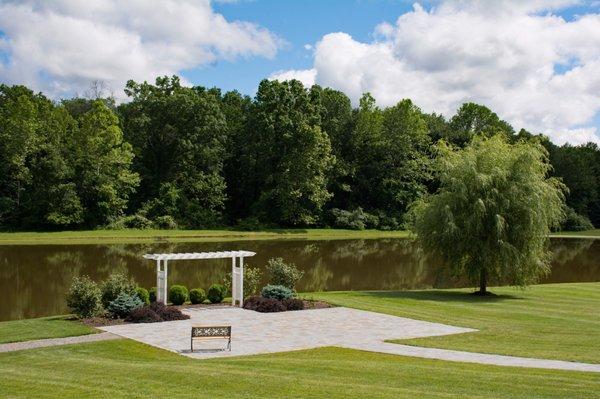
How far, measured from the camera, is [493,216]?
29312 millimetres

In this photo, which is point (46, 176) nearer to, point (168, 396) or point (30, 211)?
point (30, 211)

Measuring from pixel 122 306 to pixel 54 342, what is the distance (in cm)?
403

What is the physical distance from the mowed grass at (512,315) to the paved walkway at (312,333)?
2.91 ft

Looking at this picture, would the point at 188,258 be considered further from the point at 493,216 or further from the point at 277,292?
the point at 493,216

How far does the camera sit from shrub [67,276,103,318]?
A: 2130 cm

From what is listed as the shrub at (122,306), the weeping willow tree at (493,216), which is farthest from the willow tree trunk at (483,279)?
the shrub at (122,306)

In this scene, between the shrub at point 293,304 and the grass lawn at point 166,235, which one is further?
the grass lawn at point 166,235

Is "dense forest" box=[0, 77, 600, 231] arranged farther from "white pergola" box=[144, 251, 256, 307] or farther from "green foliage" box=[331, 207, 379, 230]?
"white pergola" box=[144, 251, 256, 307]

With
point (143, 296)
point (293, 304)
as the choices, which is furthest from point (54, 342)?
point (293, 304)

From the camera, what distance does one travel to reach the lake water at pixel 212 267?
1157 inches

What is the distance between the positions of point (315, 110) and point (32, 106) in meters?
29.4

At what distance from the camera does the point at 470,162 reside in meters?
30.0

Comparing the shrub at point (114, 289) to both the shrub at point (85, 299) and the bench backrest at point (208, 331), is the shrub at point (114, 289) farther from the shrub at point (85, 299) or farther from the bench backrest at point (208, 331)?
the bench backrest at point (208, 331)

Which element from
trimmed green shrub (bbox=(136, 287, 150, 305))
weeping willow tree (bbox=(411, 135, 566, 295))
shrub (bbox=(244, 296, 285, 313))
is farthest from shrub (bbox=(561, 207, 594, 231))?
trimmed green shrub (bbox=(136, 287, 150, 305))
